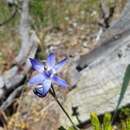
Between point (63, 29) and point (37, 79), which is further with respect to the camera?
point (63, 29)

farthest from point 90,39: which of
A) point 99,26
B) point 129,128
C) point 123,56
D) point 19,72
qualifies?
point 129,128

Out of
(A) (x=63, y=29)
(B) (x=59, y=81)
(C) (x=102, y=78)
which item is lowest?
(A) (x=63, y=29)

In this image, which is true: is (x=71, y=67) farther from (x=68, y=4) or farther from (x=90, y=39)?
(x=68, y=4)

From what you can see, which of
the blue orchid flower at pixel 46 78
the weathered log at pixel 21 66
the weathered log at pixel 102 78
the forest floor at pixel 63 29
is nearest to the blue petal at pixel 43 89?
the blue orchid flower at pixel 46 78

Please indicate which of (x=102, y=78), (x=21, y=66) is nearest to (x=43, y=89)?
(x=102, y=78)

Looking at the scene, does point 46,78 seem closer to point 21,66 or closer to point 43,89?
point 43,89

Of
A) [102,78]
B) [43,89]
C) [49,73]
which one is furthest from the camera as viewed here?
[102,78]

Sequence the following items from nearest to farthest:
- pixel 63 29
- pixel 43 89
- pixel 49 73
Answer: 1. pixel 43 89
2. pixel 49 73
3. pixel 63 29
